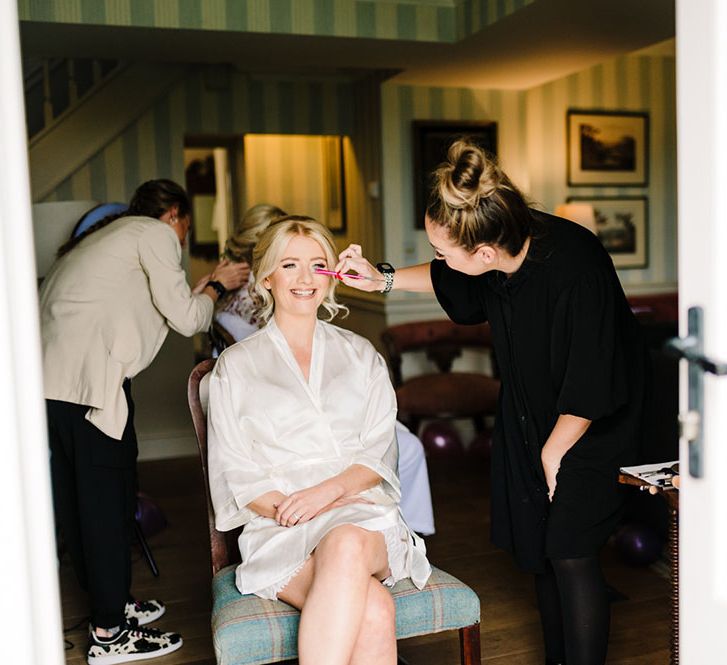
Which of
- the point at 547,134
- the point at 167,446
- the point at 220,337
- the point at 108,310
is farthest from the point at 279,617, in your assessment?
the point at 547,134

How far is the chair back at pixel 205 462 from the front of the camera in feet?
7.73

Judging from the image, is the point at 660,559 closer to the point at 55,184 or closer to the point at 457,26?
the point at 457,26

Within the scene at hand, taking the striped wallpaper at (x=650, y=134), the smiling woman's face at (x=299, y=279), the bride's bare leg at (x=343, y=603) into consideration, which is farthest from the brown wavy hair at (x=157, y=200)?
the striped wallpaper at (x=650, y=134)

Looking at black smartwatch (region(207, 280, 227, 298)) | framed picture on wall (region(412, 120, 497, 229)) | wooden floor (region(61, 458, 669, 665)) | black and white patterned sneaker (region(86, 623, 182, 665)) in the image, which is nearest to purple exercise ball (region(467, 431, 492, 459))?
wooden floor (region(61, 458, 669, 665))

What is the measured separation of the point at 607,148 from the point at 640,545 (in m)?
3.56

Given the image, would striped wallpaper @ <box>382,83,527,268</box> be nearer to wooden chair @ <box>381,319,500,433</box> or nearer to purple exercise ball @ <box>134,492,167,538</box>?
wooden chair @ <box>381,319,500,433</box>

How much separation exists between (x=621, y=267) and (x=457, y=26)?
8.28 ft

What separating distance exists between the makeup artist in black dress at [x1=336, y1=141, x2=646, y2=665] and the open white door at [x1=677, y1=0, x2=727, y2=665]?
59cm

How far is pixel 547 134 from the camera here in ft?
19.6

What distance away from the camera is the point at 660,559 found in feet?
11.1

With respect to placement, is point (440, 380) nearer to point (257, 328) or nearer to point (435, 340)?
point (435, 340)

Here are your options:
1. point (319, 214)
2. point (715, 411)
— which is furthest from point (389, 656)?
point (319, 214)

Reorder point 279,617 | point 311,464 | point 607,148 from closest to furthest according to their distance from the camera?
1. point 279,617
2. point 311,464
3. point 607,148

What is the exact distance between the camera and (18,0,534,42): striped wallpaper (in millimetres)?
3805
